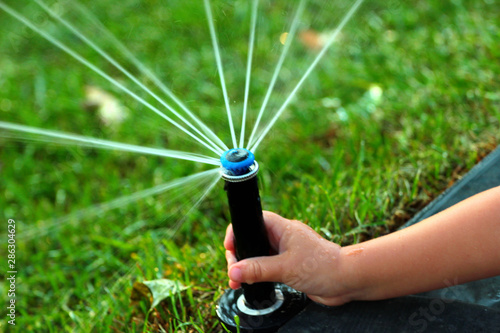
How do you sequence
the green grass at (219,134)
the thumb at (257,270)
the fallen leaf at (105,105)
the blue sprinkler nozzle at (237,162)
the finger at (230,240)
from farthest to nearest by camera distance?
the fallen leaf at (105,105), the green grass at (219,134), the finger at (230,240), the thumb at (257,270), the blue sprinkler nozzle at (237,162)

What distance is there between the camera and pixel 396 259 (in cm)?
138

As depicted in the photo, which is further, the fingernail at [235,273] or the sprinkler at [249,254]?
the fingernail at [235,273]

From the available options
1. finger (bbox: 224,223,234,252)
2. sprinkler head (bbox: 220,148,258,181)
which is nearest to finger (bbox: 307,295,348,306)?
finger (bbox: 224,223,234,252)

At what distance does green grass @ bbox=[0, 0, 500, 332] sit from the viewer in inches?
76.6

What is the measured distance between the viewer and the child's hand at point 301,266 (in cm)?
139

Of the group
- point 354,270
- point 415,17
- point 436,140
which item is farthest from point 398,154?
point 415,17

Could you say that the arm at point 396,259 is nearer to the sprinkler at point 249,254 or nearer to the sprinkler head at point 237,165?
the sprinkler at point 249,254

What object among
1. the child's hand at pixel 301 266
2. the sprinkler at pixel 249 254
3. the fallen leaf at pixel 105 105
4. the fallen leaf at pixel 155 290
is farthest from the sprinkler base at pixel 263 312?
the fallen leaf at pixel 105 105

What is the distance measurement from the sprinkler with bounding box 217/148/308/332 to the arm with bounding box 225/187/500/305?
0.06 meters

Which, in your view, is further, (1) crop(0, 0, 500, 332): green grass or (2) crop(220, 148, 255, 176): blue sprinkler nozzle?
(1) crop(0, 0, 500, 332): green grass

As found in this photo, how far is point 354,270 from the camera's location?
4.55 ft

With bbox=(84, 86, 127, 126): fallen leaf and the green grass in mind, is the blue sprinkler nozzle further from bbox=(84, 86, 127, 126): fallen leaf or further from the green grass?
bbox=(84, 86, 127, 126): fallen leaf

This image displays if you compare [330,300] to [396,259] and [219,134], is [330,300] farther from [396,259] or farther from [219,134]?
[219,134]

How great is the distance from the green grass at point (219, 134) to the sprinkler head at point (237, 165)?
22.5 inches
